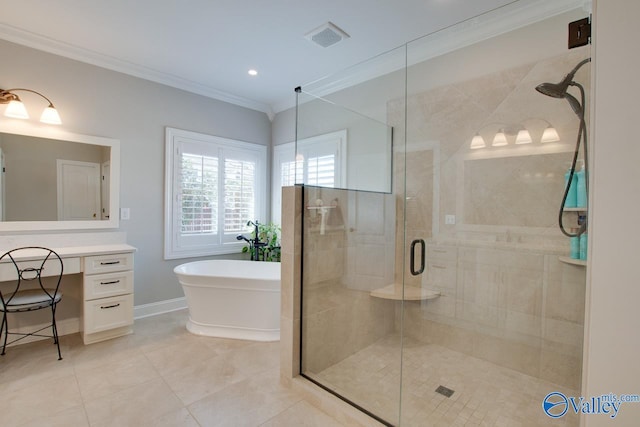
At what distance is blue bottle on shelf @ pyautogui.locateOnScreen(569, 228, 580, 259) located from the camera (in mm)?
1812

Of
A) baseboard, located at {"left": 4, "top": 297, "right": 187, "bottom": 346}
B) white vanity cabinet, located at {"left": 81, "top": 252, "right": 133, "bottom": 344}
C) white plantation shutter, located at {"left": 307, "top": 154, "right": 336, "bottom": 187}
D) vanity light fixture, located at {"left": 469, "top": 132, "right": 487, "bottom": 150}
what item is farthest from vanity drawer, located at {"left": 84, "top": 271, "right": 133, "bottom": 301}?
vanity light fixture, located at {"left": 469, "top": 132, "right": 487, "bottom": 150}

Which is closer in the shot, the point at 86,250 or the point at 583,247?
the point at 583,247

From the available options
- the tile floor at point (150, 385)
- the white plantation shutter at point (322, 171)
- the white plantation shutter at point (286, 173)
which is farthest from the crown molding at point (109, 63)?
the tile floor at point (150, 385)

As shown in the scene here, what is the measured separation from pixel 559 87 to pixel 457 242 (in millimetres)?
1227

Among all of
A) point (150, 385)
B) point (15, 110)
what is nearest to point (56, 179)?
point (15, 110)

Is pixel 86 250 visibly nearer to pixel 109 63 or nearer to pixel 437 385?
pixel 109 63

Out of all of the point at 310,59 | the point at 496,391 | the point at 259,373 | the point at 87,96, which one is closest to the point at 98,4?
the point at 87,96

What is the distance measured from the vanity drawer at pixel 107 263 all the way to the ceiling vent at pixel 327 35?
267 centimetres

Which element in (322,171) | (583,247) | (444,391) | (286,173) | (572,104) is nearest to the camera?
(583,247)

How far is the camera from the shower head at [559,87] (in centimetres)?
181

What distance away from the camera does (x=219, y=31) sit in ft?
8.56

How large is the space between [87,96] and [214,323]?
8.64ft

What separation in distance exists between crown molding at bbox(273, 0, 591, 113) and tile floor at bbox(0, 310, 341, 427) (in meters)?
2.43

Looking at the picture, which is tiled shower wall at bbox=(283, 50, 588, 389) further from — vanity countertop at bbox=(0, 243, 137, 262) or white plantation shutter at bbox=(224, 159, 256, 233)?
white plantation shutter at bbox=(224, 159, 256, 233)
